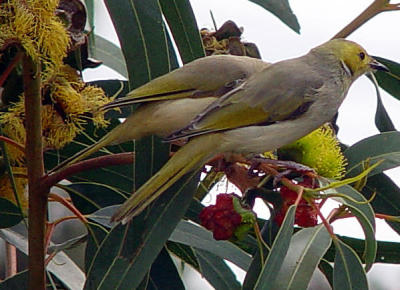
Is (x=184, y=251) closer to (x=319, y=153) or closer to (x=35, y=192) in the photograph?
(x=319, y=153)

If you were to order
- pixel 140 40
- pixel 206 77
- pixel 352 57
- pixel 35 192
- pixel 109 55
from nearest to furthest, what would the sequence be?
Result: pixel 35 192 < pixel 140 40 < pixel 206 77 < pixel 352 57 < pixel 109 55

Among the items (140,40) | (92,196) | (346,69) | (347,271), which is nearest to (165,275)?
(92,196)

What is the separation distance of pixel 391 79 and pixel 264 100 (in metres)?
0.63

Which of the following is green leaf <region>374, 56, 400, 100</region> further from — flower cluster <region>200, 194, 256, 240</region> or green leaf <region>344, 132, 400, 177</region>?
flower cluster <region>200, 194, 256, 240</region>

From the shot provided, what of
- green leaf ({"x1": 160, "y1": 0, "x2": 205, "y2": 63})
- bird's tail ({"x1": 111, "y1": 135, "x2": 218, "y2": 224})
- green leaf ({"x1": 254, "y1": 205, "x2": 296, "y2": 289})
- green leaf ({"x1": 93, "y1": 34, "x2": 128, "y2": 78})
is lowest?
green leaf ({"x1": 254, "y1": 205, "x2": 296, "y2": 289})

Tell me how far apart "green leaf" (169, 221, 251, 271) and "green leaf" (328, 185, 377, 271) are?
472mm

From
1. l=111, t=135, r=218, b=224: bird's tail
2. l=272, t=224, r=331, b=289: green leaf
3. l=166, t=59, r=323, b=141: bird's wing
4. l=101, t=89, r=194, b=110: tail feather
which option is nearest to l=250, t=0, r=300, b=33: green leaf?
l=166, t=59, r=323, b=141: bird's wing

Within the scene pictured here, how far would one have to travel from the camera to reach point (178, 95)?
8.52ft

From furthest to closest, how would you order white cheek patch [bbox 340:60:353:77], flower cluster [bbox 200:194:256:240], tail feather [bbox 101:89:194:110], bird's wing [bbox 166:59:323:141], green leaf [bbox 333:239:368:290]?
white cheek patch [bbox 340:60:353:77] → bird's wing [bbox 166:59:323:141] → tail feather [bbox 101:89:194:110] → green leaf [bbox 333:239:368:290] → flower cluster [bbox 200:194:256:240]

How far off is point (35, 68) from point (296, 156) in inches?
28.6

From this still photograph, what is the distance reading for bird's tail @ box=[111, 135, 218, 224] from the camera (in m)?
2.07

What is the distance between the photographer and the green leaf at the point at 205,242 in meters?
2.47

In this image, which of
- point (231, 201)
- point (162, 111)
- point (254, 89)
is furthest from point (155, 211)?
point (254, 89)

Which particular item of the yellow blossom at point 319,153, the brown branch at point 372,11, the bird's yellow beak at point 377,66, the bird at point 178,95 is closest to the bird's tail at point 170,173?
the bird at point 178,95
